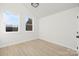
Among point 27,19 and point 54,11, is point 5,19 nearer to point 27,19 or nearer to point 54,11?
point 27,19

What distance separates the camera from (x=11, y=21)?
268 cm

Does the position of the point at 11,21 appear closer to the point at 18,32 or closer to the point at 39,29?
the point at 18,32

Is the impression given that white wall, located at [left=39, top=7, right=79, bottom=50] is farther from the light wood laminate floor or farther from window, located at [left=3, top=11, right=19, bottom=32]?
window, located at [left=3, top=11, right=19, bottom=32]

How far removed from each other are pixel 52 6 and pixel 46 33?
2.06 feet

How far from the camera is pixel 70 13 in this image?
107 inches

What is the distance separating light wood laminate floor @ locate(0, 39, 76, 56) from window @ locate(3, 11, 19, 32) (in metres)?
0.37

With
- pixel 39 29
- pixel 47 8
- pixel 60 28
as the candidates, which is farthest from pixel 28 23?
pixel 60 28

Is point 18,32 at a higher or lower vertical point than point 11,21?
lower

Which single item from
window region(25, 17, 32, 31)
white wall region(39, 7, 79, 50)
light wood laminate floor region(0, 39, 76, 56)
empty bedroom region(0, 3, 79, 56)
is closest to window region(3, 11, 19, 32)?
empty bedroom region(0, 3, 79, 56)

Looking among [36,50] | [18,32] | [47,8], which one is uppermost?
[47,8]

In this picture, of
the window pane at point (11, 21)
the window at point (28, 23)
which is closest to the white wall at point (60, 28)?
the window at point (28, 23)

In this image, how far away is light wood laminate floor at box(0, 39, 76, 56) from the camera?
2.56m

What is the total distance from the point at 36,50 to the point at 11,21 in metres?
0.80

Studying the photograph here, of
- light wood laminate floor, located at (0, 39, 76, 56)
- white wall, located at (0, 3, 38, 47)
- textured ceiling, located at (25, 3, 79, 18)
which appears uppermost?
textured ceiling, located at (25, 3, 79, 18)
